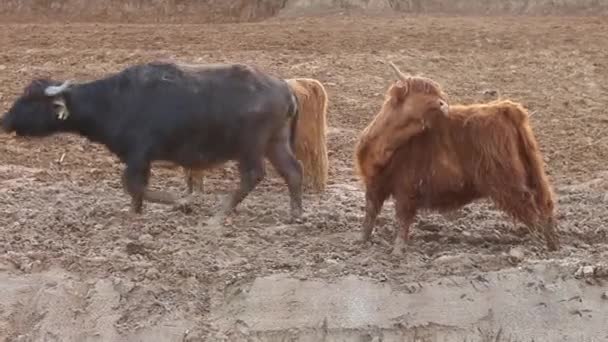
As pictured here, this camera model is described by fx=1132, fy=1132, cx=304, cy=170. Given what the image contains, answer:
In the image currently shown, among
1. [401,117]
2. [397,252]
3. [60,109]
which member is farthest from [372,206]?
[60,109]

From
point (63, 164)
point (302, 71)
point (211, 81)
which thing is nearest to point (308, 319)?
point (211, 81)

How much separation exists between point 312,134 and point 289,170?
2.86ft

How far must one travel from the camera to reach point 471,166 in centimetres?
796

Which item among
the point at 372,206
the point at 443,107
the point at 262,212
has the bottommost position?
the point at 262,212

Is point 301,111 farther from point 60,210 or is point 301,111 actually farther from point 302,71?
point 302,71

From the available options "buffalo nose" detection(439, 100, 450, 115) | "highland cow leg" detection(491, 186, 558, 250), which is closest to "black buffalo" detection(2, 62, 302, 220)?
"buffalo nose" detection(439, 100, 450, 115)

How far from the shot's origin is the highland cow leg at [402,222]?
812 centimetres

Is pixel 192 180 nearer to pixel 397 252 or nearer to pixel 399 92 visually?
pixel 397 252

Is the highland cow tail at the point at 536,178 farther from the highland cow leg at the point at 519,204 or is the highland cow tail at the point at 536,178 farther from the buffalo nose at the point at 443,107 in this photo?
the buffalo nose at the point at 443,107

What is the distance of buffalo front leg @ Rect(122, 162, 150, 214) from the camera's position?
879 centimetres

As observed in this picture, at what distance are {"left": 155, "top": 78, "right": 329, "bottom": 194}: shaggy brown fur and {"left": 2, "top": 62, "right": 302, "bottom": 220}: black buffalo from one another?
71 cm

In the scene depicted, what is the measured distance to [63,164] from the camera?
10.9m

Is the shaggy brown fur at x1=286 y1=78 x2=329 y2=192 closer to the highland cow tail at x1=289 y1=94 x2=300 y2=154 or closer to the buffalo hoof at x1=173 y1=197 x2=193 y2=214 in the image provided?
the highland cow tail at x1=289 y1=94 x2=300 y2=154

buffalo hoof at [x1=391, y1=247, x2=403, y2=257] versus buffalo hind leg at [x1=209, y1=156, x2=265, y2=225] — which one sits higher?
buffalo hind leg at [x1=209, y1=156, x2=265, y2=225]
